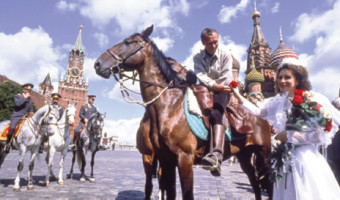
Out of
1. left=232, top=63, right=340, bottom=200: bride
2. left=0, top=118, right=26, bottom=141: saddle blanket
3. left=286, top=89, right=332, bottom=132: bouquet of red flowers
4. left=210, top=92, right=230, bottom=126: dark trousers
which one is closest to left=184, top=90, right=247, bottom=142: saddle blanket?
left=210, top=92, right=230, bottom=126: dark trousers

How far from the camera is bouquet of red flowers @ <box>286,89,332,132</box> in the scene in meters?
2.42

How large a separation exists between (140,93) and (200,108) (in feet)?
→ 3.45

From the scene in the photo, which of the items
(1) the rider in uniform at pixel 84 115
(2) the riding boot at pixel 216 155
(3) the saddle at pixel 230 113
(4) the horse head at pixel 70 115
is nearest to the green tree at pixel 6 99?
(1) the rider in uniform at pixel 84 115

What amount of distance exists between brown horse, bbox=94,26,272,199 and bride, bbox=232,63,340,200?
118 cm

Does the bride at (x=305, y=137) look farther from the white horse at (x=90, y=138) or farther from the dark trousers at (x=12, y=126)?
the white horse at (x=90, y=138)

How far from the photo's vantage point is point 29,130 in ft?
24.2

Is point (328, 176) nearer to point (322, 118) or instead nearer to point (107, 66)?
point (322, 118)

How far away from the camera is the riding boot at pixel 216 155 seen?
10.1 ft

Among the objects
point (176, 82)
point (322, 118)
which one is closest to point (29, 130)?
point (176, 82)

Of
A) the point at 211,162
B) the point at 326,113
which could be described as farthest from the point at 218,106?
the point at 326,113

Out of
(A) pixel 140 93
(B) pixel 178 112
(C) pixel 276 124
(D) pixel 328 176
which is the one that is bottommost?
(D) pixel 328 176

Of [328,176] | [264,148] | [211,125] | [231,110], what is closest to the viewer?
[328,176]

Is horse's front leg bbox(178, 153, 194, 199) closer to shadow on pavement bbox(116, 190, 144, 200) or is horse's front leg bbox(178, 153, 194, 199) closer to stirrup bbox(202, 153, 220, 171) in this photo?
stirrup bbox(202, 153, 220, 171)

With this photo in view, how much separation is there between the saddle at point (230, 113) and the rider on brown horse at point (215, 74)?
0.28 ft
